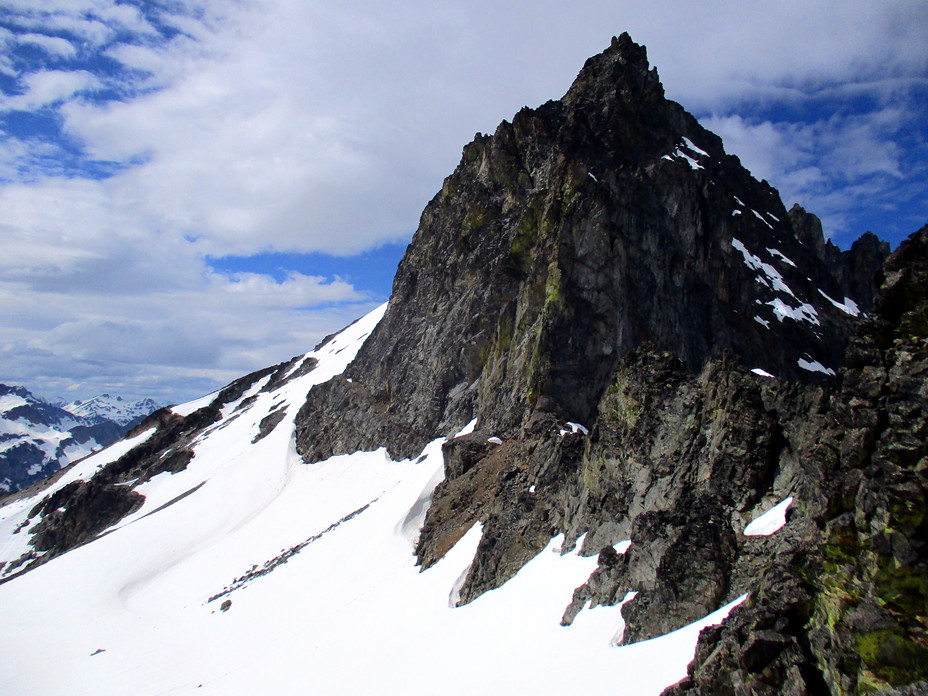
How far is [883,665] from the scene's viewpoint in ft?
25.3

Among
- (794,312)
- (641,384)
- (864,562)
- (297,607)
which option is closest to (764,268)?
(794,312)

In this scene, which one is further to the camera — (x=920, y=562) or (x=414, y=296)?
(x=414, y=296)

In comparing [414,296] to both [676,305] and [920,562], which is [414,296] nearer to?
[676,305]

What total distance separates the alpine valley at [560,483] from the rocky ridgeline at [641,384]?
97 millimetres

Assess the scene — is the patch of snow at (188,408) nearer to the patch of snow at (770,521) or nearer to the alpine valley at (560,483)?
the alpine valley at (560,483)

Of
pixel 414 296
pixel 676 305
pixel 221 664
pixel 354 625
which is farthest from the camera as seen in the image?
pixel 414 296

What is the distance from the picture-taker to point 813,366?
2042 inches

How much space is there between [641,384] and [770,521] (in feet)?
26.1

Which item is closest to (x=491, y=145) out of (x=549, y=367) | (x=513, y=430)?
(x=549, y=367)

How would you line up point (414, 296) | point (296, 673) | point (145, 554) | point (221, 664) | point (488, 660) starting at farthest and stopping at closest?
1. point (414, 296)
2. point (145, 554)
3. point (221, 664)
4. point (296, 673)
5. point (488, 660)

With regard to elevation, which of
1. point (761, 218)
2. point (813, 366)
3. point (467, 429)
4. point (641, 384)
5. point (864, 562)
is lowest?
point (864, 562)

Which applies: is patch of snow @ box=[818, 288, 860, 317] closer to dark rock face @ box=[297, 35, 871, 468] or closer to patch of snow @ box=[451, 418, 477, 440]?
dark rock face @ box=[297, 35, 871, 468]

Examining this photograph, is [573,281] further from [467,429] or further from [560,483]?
[560,483]

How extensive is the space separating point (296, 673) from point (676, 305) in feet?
110
